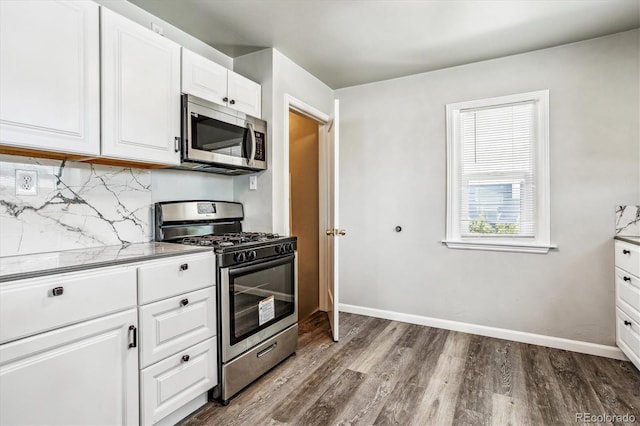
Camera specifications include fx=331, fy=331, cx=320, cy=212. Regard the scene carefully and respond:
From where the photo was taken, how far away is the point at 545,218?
8.97ft

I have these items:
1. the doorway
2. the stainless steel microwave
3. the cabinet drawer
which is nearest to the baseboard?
the doorway

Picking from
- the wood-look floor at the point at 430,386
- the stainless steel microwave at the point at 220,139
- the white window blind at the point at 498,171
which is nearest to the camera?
the wood-look floor at the point at 430,386

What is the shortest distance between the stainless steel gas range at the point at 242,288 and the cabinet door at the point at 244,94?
765mm

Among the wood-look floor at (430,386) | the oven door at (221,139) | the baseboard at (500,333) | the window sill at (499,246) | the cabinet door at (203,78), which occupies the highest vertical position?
the cabinet door at (203,78)

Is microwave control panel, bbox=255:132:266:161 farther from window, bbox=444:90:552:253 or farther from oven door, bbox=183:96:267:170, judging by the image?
window, bbox=444:90:552:253

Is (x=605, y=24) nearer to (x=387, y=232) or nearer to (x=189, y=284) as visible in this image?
(x=387, y=232)

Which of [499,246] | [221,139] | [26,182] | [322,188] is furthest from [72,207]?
[499,246]

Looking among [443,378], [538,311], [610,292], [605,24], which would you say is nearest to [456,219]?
[538,311]

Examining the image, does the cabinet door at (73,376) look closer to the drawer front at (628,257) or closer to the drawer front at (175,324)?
the drawer front at (175,324)

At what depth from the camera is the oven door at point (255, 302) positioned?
1.95m

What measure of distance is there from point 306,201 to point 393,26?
196 cm

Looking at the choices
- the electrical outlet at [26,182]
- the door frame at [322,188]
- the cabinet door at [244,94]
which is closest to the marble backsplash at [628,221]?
the door frame at [322,188]

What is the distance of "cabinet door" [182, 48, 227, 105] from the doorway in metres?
1.41

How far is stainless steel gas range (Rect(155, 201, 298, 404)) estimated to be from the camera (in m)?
1.94
